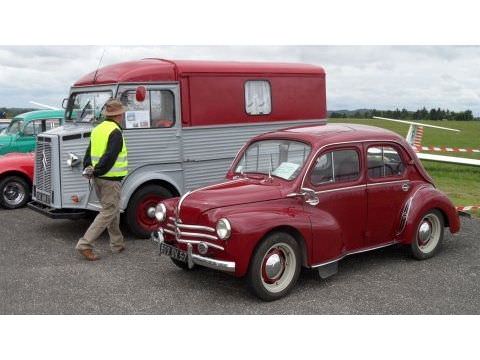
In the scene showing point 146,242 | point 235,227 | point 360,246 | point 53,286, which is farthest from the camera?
point 146,242

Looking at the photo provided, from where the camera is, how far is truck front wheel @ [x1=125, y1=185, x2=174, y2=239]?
8039 millimetres

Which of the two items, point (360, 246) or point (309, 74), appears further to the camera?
point (309, 74)

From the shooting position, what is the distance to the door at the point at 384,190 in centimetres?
635

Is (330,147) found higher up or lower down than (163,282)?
higher up

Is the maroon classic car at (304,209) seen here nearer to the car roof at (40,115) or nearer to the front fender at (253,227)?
the front fender at (253,227)

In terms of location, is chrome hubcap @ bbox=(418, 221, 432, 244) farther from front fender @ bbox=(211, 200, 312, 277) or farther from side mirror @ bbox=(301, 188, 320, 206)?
front fender @ bbox=(211, 200, 312, 277)

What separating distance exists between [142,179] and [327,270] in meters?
3.47

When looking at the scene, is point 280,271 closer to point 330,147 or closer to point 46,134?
point 330,147

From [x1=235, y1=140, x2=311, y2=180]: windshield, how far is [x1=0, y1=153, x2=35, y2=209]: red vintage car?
225 inches

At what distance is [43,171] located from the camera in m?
8.26

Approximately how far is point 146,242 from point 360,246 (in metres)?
3.28

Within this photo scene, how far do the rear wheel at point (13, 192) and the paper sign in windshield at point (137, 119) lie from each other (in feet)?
12.1

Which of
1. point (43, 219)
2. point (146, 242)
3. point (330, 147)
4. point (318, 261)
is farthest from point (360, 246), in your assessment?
point (43, 219)

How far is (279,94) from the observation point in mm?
9688
